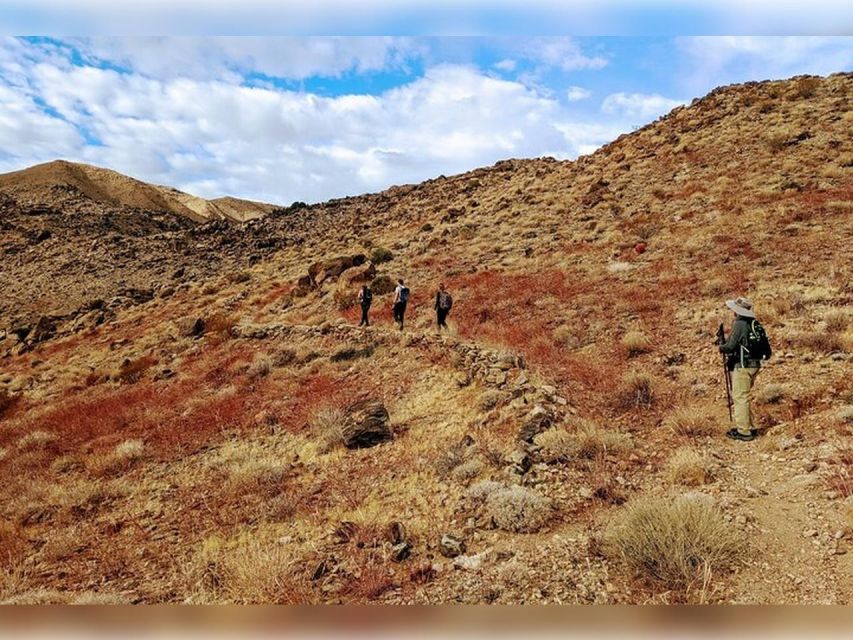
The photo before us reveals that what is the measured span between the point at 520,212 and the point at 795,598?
30172 mm

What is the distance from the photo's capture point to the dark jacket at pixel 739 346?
7012 mm

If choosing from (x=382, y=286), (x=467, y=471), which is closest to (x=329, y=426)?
(x=467, y=471)

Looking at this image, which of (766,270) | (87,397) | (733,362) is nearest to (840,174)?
(766,270)

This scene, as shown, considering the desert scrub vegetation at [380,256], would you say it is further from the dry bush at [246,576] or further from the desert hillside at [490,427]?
the dry bush at [246,576]

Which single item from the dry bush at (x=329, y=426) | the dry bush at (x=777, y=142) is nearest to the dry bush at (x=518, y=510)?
the dry bush at (x=329, y=426)

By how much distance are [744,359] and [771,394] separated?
124cm

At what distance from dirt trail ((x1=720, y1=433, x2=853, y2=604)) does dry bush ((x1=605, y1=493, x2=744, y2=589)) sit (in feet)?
0.67

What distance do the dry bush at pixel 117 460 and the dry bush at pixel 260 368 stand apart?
3.97 metres

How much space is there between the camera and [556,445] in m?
6.96

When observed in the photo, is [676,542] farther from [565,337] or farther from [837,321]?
[565,337]

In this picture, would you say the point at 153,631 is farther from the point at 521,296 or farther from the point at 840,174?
the point at 840,174

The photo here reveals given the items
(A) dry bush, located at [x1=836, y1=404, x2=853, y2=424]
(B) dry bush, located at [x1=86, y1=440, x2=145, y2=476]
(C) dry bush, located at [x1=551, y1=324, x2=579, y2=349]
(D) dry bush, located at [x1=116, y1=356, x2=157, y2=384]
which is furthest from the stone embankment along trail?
(B) dry bush, located at [x1=86, y1=440, x2=145, y2=476]

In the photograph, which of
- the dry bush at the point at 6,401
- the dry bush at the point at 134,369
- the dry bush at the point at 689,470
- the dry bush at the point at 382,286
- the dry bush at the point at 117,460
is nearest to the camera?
the dry bush at the point at 689,470

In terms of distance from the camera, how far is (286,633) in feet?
7.43
